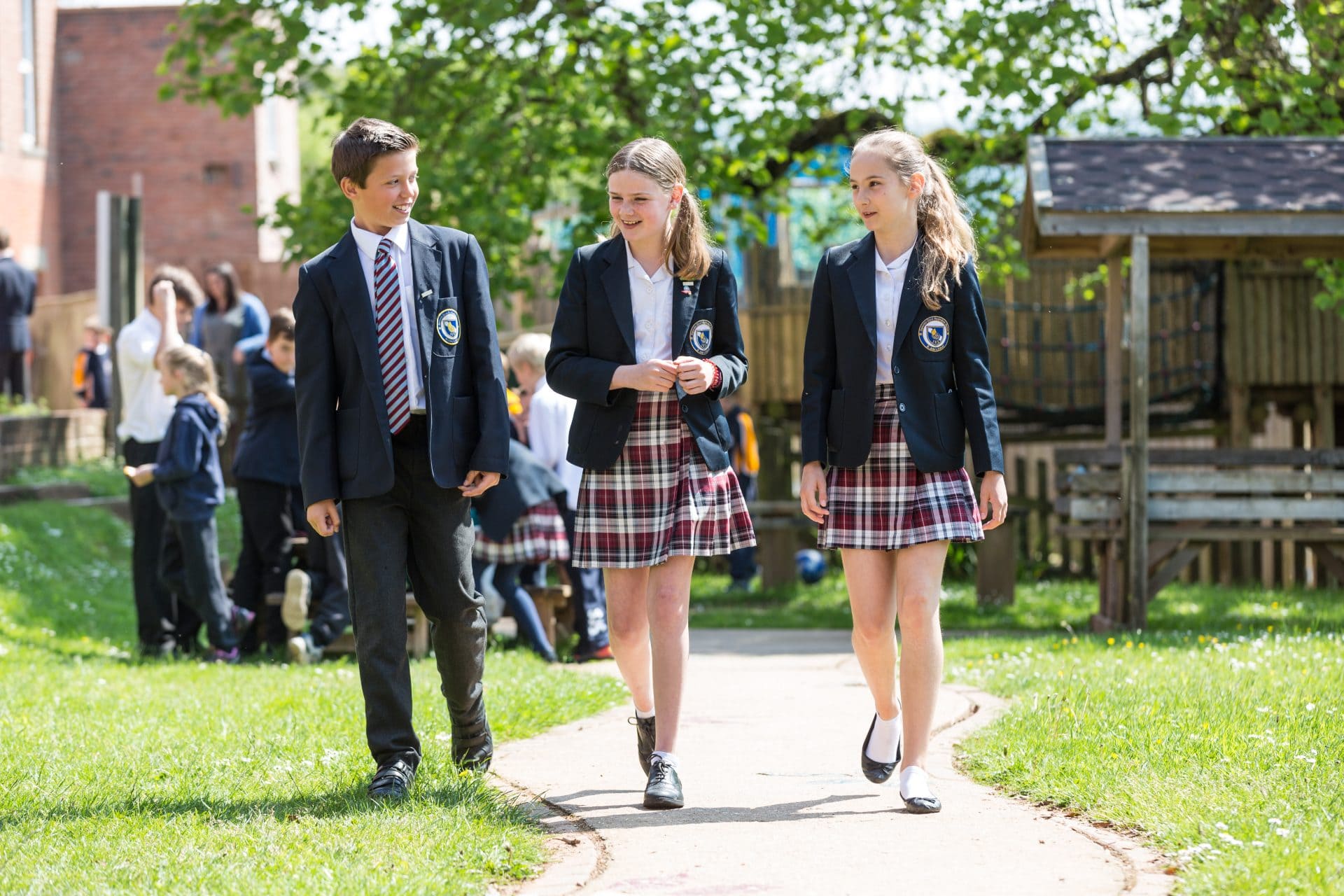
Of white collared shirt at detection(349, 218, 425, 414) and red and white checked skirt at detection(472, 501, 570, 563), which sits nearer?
white collared shirt at detection(349, 218, 425, 414)

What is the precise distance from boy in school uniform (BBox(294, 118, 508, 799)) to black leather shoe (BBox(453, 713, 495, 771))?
0.22 m

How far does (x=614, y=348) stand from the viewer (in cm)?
502

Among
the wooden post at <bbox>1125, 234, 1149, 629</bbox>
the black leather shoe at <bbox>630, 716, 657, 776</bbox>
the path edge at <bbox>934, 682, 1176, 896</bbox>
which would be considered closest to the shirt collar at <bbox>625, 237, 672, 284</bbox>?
the black leather shoe at <bbox>630, 716, 657, 776</bbox>

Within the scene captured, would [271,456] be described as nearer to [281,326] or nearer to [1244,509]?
[281,326]

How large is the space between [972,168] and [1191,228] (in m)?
3.89

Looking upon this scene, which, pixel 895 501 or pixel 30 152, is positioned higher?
pixel 30 152

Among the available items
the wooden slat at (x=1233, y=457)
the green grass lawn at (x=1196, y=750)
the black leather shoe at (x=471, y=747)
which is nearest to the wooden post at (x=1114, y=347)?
the wooden slat at (x=1233, y=457)

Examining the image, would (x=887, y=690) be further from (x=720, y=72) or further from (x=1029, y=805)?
(x=720, y=72)

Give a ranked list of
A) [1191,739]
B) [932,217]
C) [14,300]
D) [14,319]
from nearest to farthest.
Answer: [932,217] → [1191,739] → [14,300] → [14,319]

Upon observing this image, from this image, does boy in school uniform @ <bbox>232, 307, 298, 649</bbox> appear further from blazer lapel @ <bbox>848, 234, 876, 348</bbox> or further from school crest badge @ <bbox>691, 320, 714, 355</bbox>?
blazer lapel @ <bbox>848, 234, 876, 348</bbox>

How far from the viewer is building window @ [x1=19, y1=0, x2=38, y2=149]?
28016mm

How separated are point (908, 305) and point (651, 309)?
2.53 feet

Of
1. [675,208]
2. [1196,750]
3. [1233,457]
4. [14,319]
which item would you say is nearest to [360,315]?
[675,208]

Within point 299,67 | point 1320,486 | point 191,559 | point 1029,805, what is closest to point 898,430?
point 1029,805
